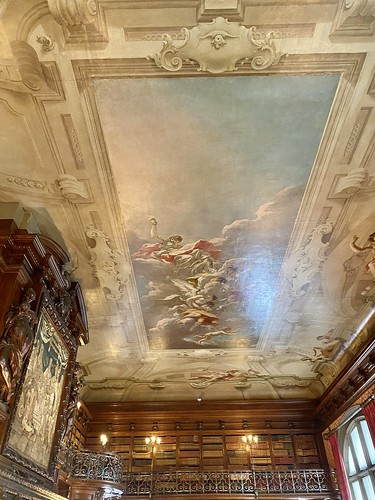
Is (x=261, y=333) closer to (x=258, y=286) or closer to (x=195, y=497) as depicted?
(x=258, y=286)

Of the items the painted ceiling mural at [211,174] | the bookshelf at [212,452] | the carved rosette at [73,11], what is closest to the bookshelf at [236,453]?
the bookshelf at [212,452]

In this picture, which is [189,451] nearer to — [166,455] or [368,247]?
[166,455]

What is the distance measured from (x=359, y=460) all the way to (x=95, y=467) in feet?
21.5

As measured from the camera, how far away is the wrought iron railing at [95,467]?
29.0 feet

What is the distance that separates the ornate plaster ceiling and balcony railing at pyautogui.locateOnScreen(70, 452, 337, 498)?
507 cm

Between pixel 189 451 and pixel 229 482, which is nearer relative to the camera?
pixel 229 482

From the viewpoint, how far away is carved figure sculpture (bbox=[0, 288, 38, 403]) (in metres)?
4.38

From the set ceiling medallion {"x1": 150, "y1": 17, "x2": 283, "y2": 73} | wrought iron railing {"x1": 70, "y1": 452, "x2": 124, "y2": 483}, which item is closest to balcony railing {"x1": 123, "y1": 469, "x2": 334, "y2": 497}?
wrought iron railing {"x1": 70, "y1": 452, "x2": 124, "y2": 483}

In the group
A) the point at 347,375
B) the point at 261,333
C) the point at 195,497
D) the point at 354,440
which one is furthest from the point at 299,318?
the point at 195,497

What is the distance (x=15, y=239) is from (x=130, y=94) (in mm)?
2394

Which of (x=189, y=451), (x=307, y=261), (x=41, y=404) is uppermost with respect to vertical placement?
(x=307, y=261)

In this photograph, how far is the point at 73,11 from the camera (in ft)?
12.1

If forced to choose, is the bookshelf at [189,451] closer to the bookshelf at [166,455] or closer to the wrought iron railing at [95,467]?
the bookshelf at [166,455]

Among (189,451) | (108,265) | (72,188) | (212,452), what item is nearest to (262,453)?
(212,452)
